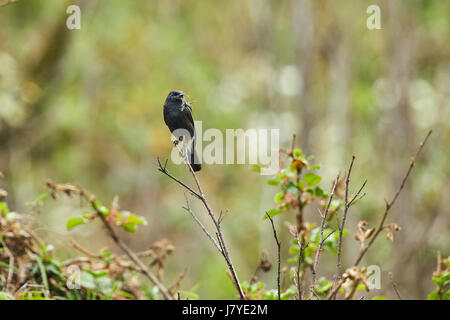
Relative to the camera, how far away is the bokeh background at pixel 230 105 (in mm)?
7473

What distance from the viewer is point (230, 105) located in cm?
1304

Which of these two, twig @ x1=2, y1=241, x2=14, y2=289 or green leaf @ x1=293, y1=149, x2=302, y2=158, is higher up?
green leaf @ x1=293, y1=149, x2=302, y2=158

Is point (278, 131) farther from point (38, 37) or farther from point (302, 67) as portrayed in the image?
point (38, 37)

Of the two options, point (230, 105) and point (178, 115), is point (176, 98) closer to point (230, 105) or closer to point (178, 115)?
point (178, 115)

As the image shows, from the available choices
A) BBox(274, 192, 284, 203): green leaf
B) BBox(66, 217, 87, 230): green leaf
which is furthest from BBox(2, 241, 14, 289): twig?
BBox(274, 192, 284, 203): green leaf

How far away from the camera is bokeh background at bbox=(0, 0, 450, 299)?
7473mm

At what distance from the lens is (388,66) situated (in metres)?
8.06

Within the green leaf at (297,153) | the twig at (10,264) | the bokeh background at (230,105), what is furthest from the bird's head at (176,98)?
the bokeh background at (230,105)

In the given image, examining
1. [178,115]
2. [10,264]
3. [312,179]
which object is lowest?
[10,264]

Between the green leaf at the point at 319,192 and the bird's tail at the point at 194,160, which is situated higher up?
the bird's tail at the point at 194,160

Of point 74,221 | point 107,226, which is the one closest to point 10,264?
point 74,221

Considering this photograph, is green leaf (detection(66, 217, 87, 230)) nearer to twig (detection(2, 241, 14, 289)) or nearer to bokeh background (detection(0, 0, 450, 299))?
twig (detection(2, 241, 14, 289))

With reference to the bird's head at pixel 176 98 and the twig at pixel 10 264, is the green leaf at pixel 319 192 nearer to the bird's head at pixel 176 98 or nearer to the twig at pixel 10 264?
the bird's head at pixel 176 98

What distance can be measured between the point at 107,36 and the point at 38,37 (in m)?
4.79
